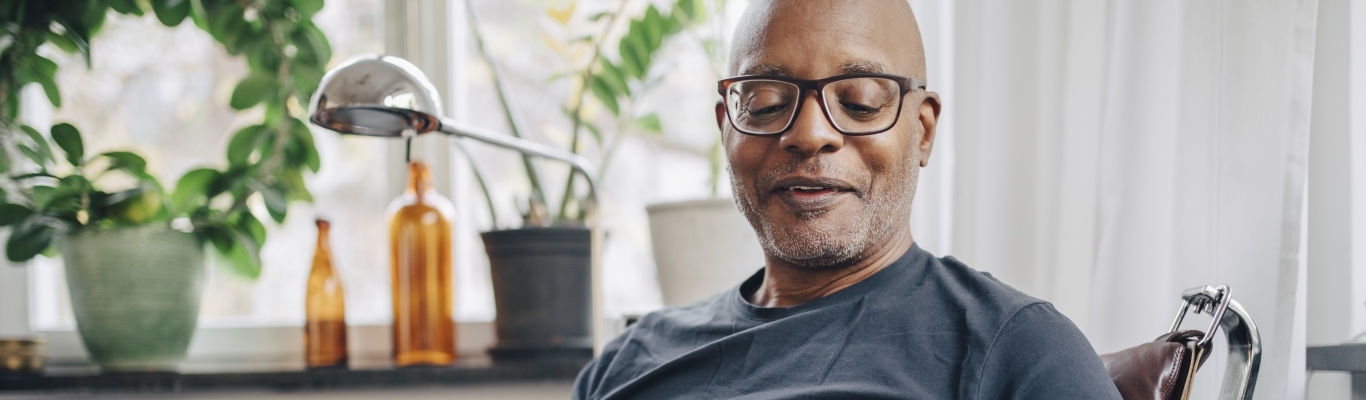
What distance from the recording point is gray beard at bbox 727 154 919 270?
3.39 ft

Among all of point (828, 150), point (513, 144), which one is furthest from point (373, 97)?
point (828, 150)

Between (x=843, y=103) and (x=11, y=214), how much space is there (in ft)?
5.41

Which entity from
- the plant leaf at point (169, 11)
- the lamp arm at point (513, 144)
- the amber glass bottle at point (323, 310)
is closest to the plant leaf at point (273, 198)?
the amber glass bottle at point (323, 310)

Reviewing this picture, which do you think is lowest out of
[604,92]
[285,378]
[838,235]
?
[285,378]

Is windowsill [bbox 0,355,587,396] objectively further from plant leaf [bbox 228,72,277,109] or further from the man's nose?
the man's nose

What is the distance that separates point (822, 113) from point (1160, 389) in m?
0.42

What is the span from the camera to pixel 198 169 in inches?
73.2

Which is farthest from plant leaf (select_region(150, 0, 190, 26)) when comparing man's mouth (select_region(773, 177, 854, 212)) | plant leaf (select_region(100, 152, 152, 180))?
man's mouth (select_region(773, 177, 854, 212))

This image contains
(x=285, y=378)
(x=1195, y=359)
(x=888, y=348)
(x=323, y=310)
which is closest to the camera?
(x=1195, y=359)

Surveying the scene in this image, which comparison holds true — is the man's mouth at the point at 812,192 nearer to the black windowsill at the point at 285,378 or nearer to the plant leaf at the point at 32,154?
the black windowsill at the point at 285,378

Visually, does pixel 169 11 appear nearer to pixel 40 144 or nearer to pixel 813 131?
pixel 40 144

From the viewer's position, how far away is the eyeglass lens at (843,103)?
1.01m

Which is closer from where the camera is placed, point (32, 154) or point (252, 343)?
point (32, 154)

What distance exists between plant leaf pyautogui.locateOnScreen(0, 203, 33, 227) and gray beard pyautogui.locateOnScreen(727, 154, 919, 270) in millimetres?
1504
